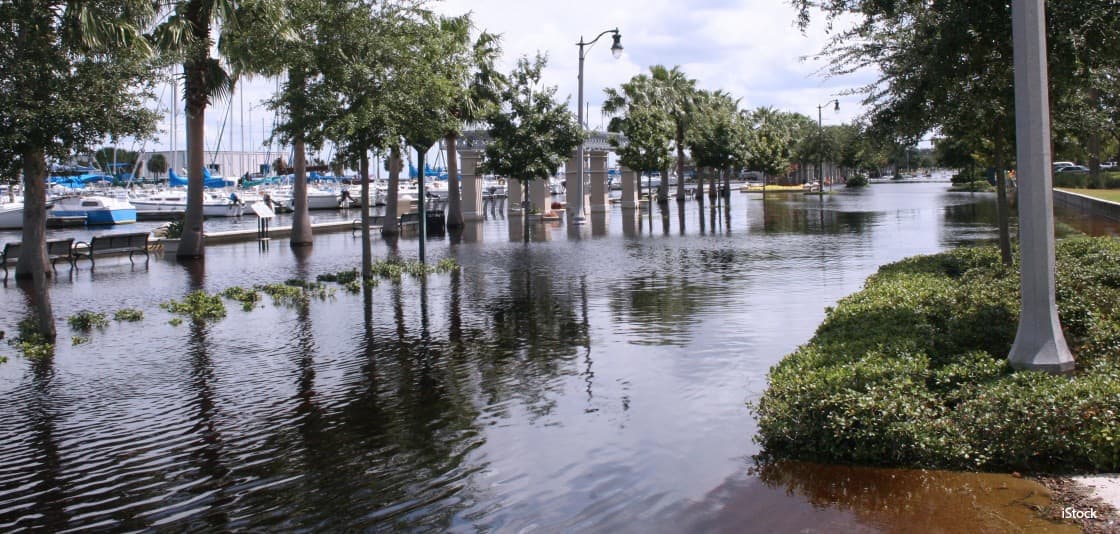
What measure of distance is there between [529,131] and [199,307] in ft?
76.2

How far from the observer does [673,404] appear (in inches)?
343

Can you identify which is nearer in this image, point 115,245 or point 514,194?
point 115,245

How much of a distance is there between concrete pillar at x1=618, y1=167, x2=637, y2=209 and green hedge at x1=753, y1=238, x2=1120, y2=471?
46.8m

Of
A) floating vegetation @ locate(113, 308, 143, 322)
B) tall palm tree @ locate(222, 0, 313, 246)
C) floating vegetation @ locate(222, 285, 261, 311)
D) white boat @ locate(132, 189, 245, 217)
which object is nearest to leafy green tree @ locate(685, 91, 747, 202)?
white boat @ locate(132, 189, 245, 217)

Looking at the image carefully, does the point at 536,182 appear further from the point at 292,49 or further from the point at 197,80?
the point at 292,49

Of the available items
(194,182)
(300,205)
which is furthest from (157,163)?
(194,182)

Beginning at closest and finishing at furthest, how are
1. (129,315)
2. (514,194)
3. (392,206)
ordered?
1. (129,315)
2. (392,206)
3. (514,194)

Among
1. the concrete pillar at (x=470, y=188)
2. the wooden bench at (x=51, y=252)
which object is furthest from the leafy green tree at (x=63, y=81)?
the concrete pillar at (x=470, y=188)

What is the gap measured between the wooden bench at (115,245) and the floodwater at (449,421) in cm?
778

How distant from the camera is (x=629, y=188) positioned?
188ft

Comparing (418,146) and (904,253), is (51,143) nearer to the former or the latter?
(418,146)

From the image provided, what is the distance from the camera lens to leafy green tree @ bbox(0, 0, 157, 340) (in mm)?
11586

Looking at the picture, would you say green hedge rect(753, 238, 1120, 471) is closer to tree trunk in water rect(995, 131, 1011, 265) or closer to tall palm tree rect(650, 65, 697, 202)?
tree trunk in water rect(995, 131, 1011, 265)

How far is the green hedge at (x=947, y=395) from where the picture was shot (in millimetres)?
6188
